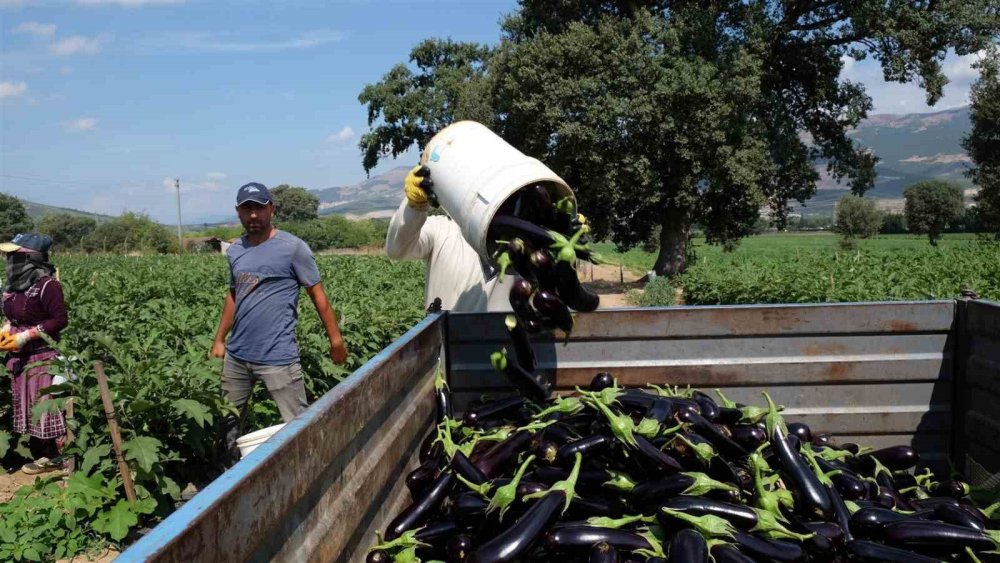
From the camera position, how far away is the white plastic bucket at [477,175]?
3.01 m

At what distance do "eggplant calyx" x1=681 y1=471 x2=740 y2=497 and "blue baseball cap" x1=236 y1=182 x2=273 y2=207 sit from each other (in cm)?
337

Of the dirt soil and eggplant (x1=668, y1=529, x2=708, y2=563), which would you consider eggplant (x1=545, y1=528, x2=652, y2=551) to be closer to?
eggplant (x1=668, y1=529, x2=708, y2=563)

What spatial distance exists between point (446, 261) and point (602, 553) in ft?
7.92

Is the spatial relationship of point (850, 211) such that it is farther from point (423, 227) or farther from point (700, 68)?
point (423, 227)

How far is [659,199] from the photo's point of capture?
952 inches

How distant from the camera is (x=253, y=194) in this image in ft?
15.6

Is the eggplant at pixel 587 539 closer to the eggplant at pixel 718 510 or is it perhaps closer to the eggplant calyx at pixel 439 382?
the eggplant at pixel 718 510

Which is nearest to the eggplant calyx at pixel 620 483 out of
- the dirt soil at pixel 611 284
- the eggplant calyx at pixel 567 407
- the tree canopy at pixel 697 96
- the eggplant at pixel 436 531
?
the eggplant calyx at pixel 567 407

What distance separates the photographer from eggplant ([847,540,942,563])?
2336 mm

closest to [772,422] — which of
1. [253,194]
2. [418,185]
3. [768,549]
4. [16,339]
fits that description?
[768,549]

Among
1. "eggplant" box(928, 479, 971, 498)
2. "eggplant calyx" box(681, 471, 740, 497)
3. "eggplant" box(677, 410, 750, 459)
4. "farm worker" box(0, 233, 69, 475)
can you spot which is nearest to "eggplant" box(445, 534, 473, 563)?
"eggplant calyx" box(681, 471, 740, 497)

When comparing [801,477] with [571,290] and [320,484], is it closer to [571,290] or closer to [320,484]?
[571,290]

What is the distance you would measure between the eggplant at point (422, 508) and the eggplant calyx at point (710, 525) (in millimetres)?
855

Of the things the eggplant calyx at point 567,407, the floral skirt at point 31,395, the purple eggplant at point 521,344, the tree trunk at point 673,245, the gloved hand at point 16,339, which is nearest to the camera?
the eggplant calyx at point 567,407
